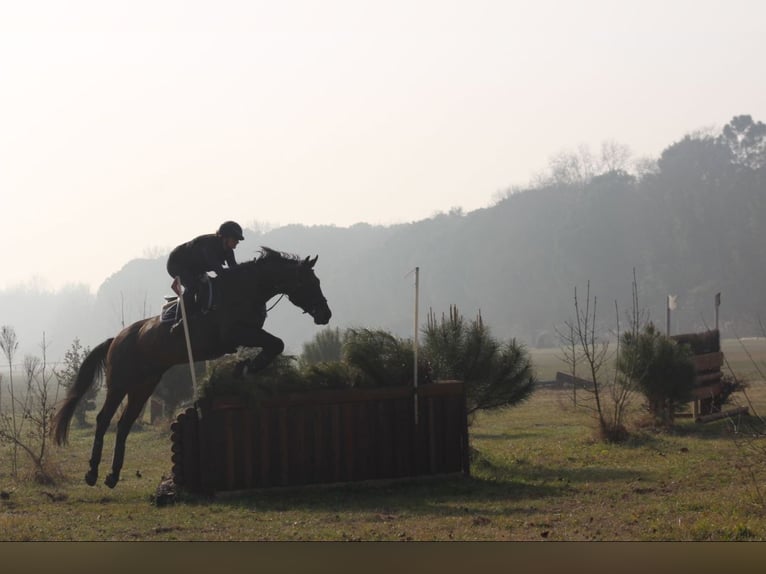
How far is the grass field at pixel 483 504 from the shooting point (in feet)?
29.1

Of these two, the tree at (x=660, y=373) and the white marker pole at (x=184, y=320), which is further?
the tree at (x=660, y=373)

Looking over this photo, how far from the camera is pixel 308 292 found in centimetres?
1216

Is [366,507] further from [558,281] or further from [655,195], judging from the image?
[655,195]

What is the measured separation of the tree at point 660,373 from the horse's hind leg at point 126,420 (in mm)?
10092

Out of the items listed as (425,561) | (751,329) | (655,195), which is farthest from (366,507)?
(655,195)

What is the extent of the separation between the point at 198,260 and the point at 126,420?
8.96 ft

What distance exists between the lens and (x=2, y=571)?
299 inches

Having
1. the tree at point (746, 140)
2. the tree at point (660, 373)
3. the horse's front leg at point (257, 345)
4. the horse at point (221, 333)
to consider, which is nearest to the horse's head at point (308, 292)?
the horse at point (221, 333)

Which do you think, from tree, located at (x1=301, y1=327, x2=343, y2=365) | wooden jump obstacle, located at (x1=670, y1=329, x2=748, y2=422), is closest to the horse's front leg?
wooden jump obstacle, located at (x1=670, y1=329, x2=748, y2=422)

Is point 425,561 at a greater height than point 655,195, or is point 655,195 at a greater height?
point 655,195

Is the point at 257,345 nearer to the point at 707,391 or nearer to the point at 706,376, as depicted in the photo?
the point at 707,391

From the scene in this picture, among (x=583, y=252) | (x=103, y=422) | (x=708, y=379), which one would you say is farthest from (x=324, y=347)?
(x=583, y=252)

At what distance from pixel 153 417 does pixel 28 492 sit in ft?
45.5

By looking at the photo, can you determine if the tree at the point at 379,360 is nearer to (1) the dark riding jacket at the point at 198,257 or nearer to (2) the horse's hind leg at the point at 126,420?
(1) the dark riding jacket at the point at 198,257
